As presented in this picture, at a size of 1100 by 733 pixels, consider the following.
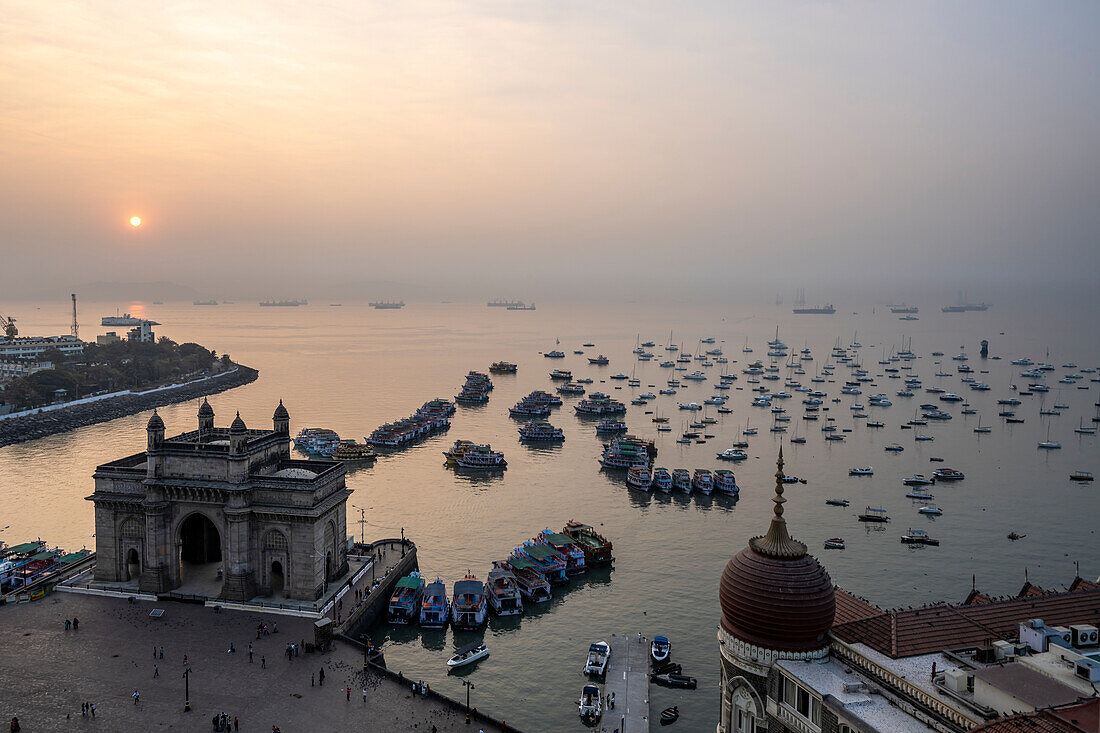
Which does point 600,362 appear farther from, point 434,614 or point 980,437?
point 434,614

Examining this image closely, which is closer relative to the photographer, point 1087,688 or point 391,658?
point 1087,688

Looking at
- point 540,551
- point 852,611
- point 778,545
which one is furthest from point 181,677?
point 852,611

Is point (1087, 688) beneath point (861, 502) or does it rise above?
above

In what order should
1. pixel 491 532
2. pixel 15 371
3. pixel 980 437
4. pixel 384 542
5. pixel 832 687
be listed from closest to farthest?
pixel 832 687 < pixel 384 542 < pixel 491 532 < pixel 980 437 < pixel 15 371

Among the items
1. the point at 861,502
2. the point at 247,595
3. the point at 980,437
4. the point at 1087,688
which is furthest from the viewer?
the point at 980,437

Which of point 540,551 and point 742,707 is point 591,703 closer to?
point 742,707

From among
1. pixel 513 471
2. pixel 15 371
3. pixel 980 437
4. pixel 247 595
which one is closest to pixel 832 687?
pixel 247 595

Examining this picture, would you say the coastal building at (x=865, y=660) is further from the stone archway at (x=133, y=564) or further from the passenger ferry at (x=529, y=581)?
the stone archway at (x=133, y=564)
